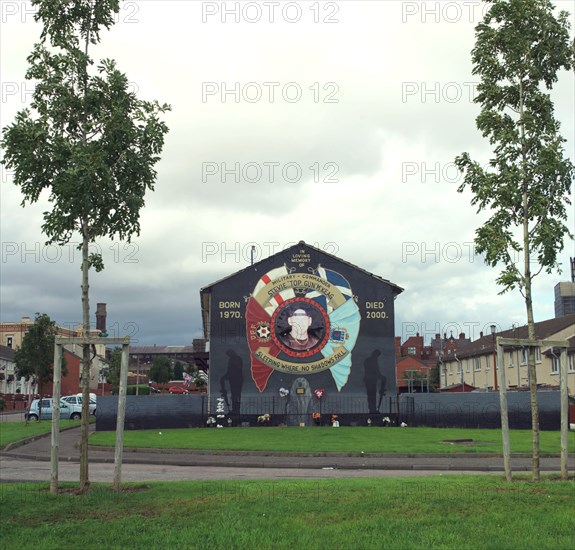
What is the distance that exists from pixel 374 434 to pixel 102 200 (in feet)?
75.6

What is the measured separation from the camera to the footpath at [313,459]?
20781mm

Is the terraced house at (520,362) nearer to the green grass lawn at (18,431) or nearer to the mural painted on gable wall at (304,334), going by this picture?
the mural painted on gable wall at (304,334)

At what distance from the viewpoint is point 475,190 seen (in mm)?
14656

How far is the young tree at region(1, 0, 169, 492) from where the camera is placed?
40.4 feet

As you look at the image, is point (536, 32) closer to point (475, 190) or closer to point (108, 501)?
point (475, 190)

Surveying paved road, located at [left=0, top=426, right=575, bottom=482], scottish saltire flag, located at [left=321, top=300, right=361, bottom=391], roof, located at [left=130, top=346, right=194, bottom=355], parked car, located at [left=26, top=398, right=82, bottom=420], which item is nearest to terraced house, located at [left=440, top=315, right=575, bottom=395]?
scottish saltire flag, located at [left=321, top=300, right=361, bottom=391]

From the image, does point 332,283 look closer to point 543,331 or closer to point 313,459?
point 313,459

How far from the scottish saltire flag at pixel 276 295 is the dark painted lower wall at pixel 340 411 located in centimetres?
562

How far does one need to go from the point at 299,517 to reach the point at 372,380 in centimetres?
3309

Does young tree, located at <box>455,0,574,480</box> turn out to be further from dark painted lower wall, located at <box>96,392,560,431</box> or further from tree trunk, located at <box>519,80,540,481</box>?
dark painted lower wall, located at <box>96,392,560,431</box>

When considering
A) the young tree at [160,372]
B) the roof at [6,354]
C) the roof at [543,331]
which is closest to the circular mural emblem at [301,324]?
the roof at [543,331]

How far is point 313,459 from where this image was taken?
2316 cm

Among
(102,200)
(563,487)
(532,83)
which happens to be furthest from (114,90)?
(563,487)

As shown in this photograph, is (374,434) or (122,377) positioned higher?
(122,377)
